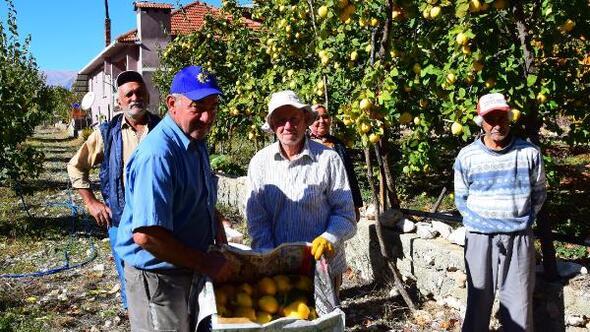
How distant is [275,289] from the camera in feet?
7.73

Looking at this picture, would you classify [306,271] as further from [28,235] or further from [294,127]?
[28,235]

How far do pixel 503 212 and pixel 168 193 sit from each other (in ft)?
6.98

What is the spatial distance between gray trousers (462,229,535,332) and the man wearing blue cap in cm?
187

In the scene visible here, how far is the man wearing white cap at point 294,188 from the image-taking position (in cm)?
303

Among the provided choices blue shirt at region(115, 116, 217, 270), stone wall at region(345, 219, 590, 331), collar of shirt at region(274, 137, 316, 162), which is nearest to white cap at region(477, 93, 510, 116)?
collar of shirt at region(274, 137, 316, 162)

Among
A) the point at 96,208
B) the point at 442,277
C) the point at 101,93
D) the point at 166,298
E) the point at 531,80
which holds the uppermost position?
the point at 101,93

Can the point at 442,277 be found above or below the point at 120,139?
below

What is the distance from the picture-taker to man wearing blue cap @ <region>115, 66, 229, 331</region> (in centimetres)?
212

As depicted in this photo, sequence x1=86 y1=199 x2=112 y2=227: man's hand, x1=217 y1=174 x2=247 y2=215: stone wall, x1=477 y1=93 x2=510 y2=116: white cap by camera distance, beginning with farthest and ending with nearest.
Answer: x1=217 y1=174 x2=247 y2=215: stone wall < x1=86 y1=199 x2=112 y2=227: man's hand < x1=477 y1=93 x2=510 y2=116: white cap

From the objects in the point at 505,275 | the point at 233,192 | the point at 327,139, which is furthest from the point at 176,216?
the point at 233,192

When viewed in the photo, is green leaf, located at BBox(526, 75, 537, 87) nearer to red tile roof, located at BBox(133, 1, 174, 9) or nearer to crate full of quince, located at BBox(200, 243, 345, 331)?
crate full of quince, located at BBox(200, 243, 345, 331)

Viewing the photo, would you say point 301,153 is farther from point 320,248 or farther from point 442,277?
point 442,277

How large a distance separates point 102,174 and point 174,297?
1763 mm

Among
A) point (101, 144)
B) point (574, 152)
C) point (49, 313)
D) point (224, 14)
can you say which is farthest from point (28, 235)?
point (574, 152)
